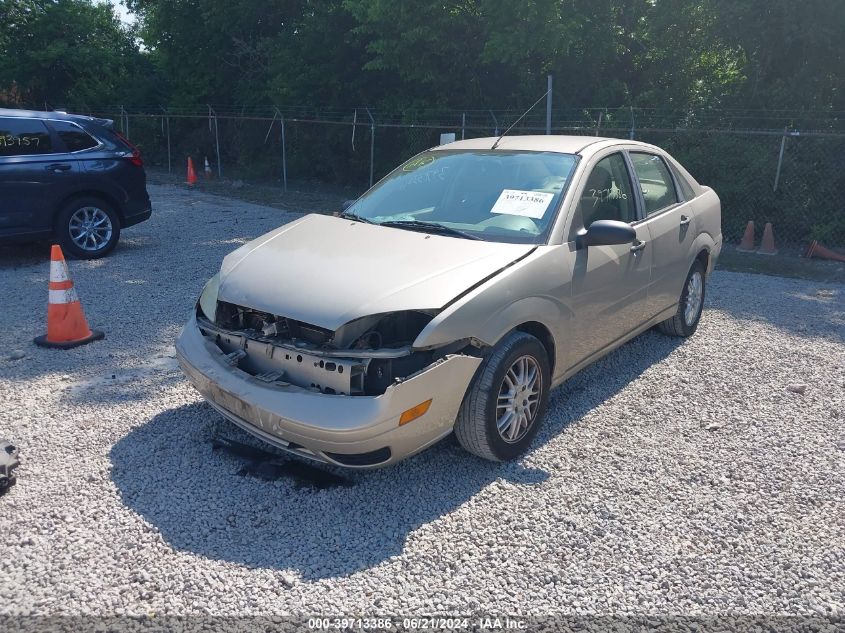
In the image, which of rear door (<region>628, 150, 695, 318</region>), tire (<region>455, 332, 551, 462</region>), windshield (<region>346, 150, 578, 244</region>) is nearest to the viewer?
tire (<region>455, 332, 551, 462</region>)

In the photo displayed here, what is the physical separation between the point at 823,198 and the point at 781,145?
1088mm

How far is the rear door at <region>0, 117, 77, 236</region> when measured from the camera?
8.16 m

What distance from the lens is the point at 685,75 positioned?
14.9m

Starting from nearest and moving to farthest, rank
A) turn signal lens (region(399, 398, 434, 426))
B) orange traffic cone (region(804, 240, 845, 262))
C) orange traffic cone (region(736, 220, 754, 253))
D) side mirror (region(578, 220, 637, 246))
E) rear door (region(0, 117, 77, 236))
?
turn signal lens (region(399, 398, 434, 426)), side mirror (region(578, 220, 637, 246)), rear door (region(0, 117, 77, 236)), orange traffic cone (region(804, 240, 845, 262)), orange traffic cone (region(736, 220, 754, 253))

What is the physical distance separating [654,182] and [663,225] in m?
0.39

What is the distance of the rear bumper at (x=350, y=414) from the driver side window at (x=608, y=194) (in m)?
1.52

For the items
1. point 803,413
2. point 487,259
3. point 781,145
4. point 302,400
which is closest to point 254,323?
point 302,400

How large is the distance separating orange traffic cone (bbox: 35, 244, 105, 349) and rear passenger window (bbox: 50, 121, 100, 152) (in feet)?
11.8

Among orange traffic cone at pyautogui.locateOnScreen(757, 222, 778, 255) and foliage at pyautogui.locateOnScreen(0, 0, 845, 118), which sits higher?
foliage at pyautogui.locateOnScreen(0, 0, 845, 118)

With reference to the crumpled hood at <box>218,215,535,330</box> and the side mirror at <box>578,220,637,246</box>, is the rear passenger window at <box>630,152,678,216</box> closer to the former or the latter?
the side mirror at <box>578,220,637,246</box>

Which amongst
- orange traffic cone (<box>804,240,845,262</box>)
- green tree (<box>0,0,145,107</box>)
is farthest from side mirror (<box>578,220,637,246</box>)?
green tree (<box>0,0,145,107</box>)

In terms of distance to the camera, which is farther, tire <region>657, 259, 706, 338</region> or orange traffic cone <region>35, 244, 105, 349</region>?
tire <region>657, 259, 706, 338</region>

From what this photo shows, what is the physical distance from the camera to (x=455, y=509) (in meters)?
3.56

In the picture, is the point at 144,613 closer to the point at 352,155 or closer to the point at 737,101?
the point at 737,101
